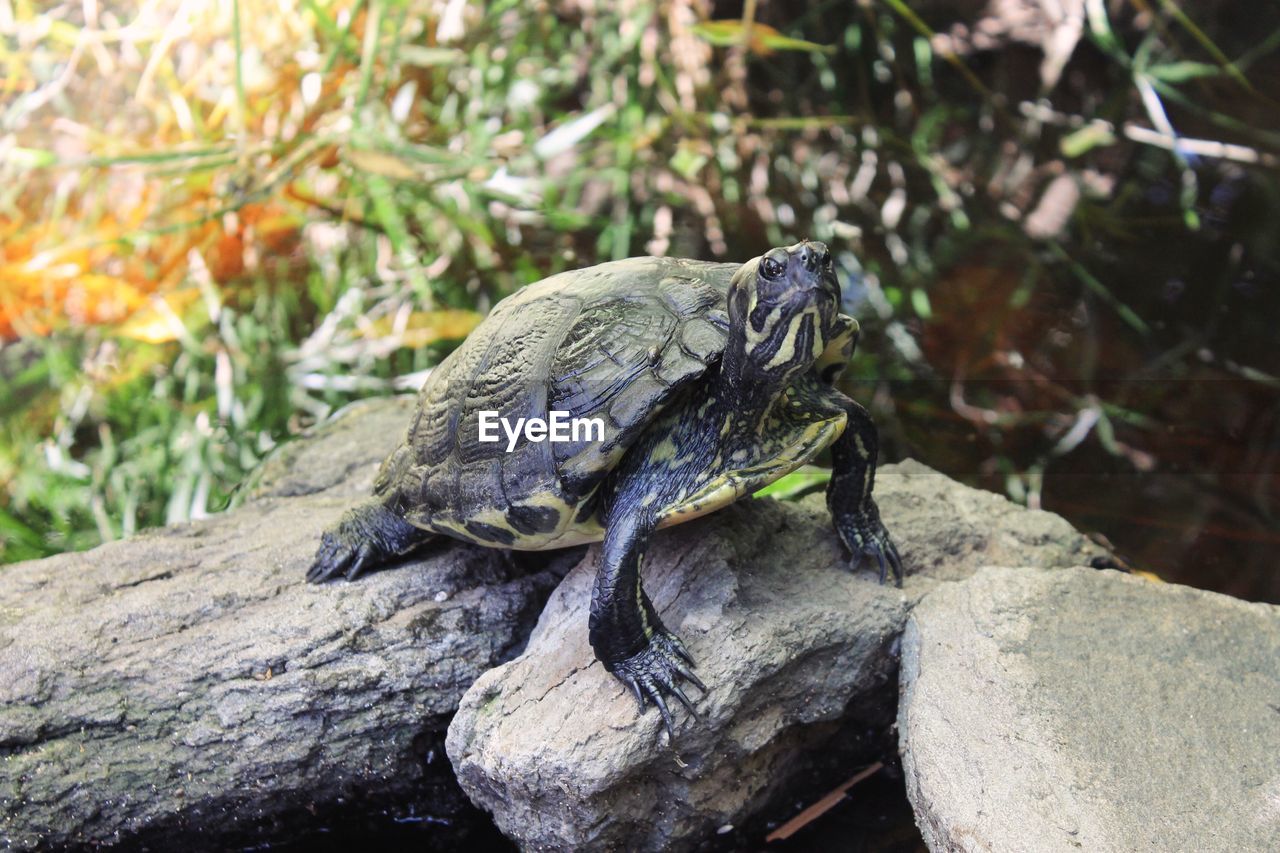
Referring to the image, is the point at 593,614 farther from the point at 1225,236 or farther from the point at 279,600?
the point at 1225,236

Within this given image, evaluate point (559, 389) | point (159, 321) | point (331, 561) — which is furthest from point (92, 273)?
point (559, 389)

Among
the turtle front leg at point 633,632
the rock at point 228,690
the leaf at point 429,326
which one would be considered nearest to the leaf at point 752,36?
the leaf at point 429,326

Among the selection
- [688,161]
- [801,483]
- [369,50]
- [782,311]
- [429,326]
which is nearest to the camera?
[782,311]

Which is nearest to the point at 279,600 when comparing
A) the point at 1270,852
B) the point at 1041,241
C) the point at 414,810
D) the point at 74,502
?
the point at 414,810

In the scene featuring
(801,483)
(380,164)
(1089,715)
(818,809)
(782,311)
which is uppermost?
(782,311)

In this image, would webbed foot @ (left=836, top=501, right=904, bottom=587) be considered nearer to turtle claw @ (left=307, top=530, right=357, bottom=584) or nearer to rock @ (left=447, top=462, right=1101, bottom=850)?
rock @ (left=447, top=462, right=1101, bottom=850)

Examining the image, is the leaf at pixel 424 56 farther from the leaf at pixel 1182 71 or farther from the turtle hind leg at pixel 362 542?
the leaf at pixel 1182 71

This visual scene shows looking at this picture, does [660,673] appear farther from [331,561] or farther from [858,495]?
[331,561]
